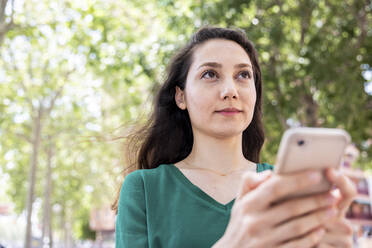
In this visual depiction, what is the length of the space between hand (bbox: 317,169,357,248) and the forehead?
934 millimetres

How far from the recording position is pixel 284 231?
45.4 inches

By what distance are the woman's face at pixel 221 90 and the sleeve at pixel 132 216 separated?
0.39m

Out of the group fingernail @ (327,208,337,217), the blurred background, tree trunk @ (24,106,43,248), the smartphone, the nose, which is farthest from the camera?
tree trunk @ (24,106,43,248)

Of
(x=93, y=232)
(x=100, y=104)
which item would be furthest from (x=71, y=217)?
(x=100, y=104)

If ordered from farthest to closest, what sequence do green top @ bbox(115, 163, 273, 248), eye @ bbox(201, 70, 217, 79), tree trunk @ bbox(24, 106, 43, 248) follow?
1. tree trunk @ bbox(24, 106, 43, 248)
2. eye @ bbox(201, 70, 217, 79)
3. green top @ bbox(115, 163, 273, 248)

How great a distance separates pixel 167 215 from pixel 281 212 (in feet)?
2.61

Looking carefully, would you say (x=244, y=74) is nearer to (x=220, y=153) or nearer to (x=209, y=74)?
(x=209, y=74)

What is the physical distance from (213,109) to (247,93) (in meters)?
0.17

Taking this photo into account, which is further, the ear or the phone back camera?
the ear

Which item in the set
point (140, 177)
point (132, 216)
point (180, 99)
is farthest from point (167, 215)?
point (180, 99)

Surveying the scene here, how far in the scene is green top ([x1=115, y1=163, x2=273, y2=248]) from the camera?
5.84ft

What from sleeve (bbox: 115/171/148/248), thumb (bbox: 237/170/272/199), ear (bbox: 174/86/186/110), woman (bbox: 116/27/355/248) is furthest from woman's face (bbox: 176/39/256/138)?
thumb (bbox: 237/170/272/199)

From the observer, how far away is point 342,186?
1.20 m

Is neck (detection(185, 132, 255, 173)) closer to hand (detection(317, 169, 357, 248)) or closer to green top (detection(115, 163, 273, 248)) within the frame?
green top (detection(115, 163, 273, 248))
